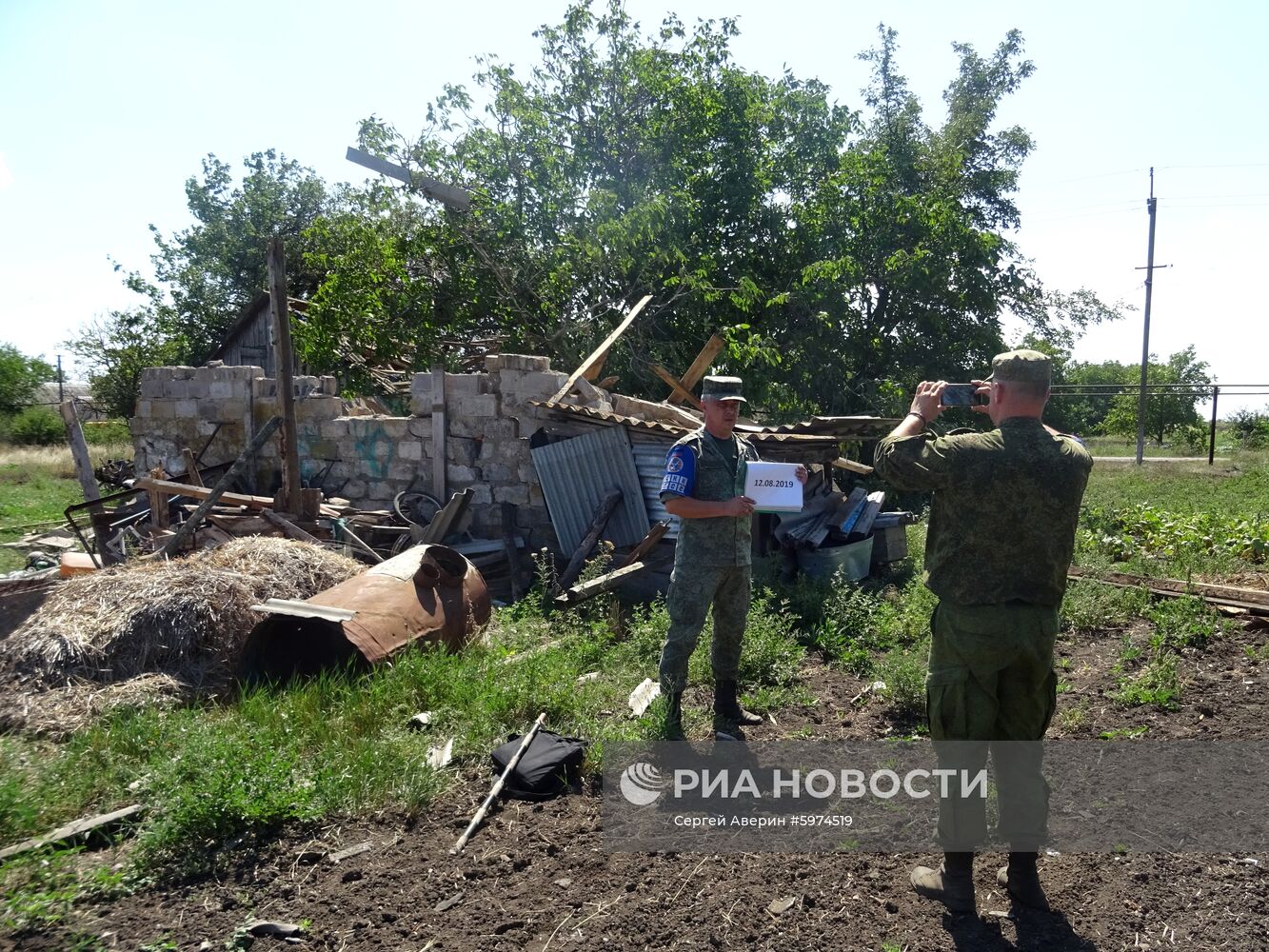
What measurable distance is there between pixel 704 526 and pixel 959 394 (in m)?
1.61

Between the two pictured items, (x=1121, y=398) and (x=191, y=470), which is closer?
(x=191, y=470)

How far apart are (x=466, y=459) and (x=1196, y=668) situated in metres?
Answer: 7.24

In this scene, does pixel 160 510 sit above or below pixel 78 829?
above

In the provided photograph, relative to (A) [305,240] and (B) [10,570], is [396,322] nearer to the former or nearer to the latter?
(B) [10,570]

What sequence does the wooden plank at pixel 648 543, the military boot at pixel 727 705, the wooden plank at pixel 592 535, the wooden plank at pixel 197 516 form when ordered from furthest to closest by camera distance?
1. the wooden plank at pixel 197 516
2. the wooden plank at pixel 592 535
3. the wooden plank at pixel 648 543
4. the military boot at pixel 727 705

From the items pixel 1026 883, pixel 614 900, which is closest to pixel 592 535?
pixel 614 900

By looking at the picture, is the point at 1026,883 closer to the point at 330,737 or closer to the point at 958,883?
the point at 958,883

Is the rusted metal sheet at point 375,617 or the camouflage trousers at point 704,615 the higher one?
the camouflage trousers at point 704,615

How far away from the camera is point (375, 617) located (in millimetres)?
6141

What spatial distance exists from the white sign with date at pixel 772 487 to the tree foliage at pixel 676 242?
27.2 ft

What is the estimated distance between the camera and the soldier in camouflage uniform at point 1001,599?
3.21 m

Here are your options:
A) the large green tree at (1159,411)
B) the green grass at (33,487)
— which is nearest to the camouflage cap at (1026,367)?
the green grass at (33,487)

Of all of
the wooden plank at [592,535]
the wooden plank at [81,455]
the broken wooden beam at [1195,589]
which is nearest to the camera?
the broken wooden beam at [1195,589]

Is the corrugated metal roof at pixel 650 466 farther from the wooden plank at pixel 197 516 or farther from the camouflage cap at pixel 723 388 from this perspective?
the camouflage cap at pixel 723 388
